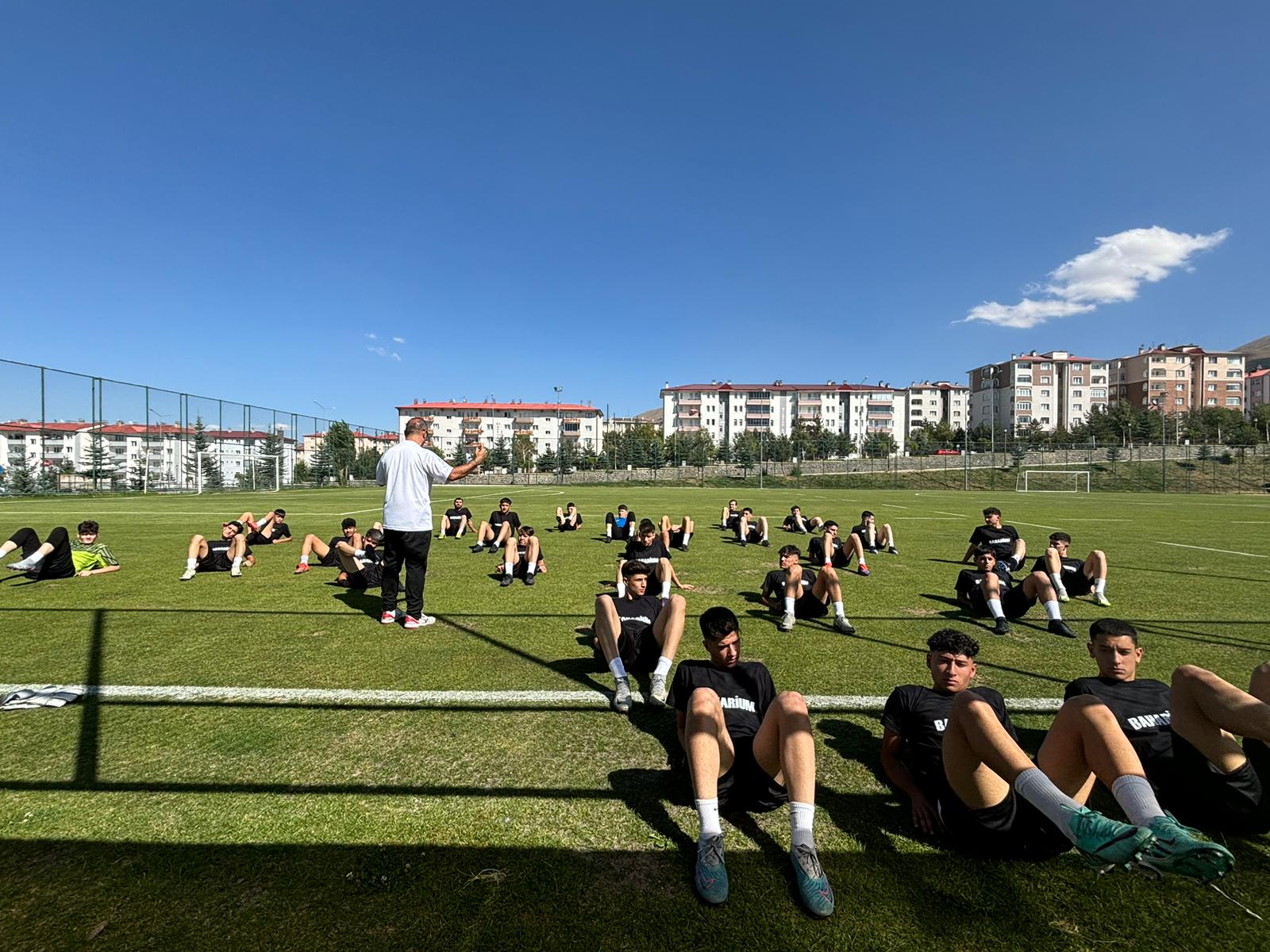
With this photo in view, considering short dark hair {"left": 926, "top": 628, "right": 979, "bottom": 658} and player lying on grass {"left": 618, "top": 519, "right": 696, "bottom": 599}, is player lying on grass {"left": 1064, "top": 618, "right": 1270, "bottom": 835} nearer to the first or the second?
short dark hair {"left": 926, "top": 628, "right": 979, "bottom": 658}

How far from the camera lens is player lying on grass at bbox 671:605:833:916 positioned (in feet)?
7.66

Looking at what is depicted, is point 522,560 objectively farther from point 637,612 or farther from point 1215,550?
point 1215,550

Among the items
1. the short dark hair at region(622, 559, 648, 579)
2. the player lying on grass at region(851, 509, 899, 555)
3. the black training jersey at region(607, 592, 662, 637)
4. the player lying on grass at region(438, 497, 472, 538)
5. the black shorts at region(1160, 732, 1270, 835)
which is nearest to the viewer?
the black shorts at region(1160, 732, 1270, 835)

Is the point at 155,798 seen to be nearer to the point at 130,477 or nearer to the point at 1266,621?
the point at 1266,621

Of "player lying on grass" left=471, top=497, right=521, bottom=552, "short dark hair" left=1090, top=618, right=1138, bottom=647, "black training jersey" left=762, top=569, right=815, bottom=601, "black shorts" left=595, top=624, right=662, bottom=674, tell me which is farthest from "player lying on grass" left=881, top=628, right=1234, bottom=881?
"player lying on grass" left=471, top=497, right=521, bottom=552

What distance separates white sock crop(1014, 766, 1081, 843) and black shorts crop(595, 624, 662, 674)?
254 cm

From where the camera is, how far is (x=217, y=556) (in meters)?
9.17

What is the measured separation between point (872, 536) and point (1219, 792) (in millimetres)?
9718

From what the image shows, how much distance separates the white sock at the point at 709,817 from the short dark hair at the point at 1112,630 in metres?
2.25

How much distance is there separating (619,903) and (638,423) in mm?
111999

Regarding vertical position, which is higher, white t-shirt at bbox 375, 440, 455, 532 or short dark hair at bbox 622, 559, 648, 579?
white t-shirt at bbox 375, 440, 455, 532

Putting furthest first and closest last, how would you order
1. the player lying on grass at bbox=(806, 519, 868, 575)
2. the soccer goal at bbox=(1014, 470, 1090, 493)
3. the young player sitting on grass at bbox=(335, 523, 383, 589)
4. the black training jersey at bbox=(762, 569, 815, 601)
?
the soccer goal at bbox=(1014, 470, 1090, 493) < the player lying on grass at bbox=(806, 519, 868, 575) < the young player sitting on grass at bbox=(335, 523, 383, 589) < the black training jersey at bbox=(762, 569, 815, 601)

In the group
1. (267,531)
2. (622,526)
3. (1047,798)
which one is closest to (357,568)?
(267,531)

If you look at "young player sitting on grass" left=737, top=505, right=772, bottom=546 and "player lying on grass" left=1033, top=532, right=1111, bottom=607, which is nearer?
"player lying on grass" left=1033, top=532, right=1111, bottom=607
